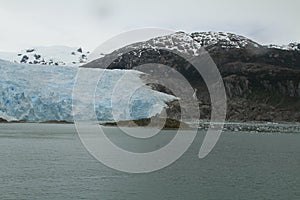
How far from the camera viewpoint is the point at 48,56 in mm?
139125

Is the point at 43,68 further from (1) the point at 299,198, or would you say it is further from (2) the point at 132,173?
(1) the point at 299,198

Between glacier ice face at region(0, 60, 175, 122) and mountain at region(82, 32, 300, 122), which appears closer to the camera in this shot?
glacier ice face at region(0, 60, 175, 122)

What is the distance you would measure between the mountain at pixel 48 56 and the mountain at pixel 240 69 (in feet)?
21.5

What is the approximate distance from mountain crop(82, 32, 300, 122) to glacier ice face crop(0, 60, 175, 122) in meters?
40.3

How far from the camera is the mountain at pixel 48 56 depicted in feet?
443

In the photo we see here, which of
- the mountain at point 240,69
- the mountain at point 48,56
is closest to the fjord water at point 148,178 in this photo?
the mountain at point 240,69

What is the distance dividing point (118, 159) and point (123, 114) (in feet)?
99.9

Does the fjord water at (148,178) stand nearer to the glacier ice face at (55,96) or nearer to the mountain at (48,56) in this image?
the glacier ice face at (55,96)

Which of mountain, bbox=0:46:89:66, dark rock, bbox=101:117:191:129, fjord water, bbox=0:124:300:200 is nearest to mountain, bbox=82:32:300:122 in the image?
mountain, bbox=0:46:89:66

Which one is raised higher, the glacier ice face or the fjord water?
the glacier ice face

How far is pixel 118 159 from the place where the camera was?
82.2 ft

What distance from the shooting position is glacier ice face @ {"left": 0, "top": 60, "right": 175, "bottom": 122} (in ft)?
165

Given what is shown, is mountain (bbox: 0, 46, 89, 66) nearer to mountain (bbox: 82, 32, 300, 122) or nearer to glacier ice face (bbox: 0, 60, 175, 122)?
mountain (bbox: 82, 32, 300, 122)

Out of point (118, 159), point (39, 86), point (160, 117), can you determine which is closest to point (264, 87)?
point (160, 117)
